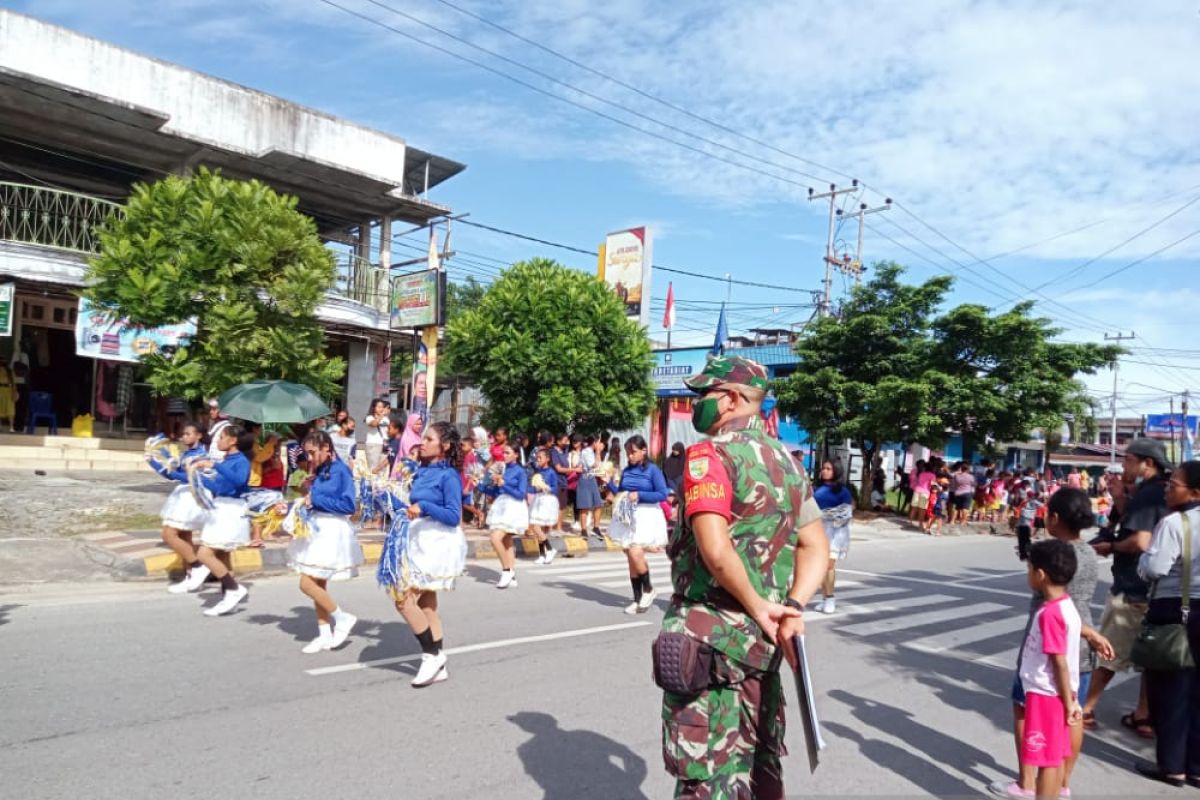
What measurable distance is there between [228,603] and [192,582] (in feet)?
3.81

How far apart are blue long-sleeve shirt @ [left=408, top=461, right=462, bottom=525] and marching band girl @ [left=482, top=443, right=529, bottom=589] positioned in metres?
3.90

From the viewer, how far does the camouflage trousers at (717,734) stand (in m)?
2.83

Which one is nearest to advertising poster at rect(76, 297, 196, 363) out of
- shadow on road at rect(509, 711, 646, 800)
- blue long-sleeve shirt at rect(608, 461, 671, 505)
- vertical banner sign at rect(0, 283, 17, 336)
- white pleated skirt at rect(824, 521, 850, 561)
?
vertical banner sign at rect(0, 283, 17, 336)

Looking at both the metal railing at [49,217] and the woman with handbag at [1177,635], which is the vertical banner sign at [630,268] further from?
the woman with handbag at [1177,635]

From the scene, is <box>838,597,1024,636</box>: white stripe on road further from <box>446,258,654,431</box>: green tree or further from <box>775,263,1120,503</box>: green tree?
<box>775,263,1120,503</box>: green tree

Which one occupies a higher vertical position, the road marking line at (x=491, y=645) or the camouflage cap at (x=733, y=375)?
the camouflage cap at (x=733, y=375)

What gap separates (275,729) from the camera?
479 cm

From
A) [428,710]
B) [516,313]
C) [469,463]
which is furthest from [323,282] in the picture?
[428,710]

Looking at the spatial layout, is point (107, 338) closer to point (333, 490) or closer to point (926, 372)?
point (333, 490)

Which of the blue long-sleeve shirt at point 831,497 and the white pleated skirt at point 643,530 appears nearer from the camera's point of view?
the white pleated skirt at point 643,530

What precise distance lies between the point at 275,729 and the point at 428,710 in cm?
90

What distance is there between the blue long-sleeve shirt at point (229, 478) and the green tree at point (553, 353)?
32.8 ft

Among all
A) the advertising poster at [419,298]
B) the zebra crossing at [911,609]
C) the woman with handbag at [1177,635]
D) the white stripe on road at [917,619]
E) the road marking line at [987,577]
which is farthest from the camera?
the advertising poster at [419,298]

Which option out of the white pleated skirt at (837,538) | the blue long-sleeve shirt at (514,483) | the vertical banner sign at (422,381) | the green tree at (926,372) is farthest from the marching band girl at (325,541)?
the green tree at (926,372)
